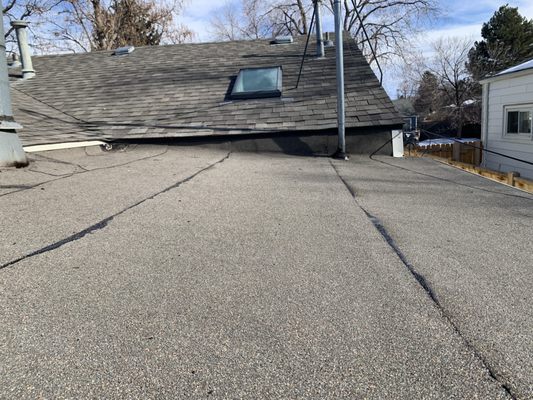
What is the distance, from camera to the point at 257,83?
11.3 metres

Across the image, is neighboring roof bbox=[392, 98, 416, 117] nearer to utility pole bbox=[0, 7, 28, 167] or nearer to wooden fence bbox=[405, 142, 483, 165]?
wooden fence bbox=[405, 142, 483, 165]

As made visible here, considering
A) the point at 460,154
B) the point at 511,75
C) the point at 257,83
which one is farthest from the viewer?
the point at 460,154

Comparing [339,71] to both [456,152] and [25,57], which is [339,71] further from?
[25,57]

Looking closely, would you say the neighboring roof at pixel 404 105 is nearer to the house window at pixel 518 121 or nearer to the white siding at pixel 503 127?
the white siding at pixel 503 127

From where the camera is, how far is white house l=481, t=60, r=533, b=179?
10094mm

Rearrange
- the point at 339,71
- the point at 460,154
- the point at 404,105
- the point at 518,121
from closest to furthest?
the point at 339,71, the point at 518,121, the point at 460,154, the point at 404,105

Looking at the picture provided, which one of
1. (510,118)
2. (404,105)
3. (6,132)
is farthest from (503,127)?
(404,105)

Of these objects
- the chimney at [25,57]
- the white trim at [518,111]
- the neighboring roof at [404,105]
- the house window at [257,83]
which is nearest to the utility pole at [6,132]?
the house window at [257,83]

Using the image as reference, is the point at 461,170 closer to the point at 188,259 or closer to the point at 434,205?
the point at 434,205

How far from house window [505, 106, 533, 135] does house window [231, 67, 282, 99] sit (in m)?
6.23

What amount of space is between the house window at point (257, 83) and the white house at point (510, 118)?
6025mm

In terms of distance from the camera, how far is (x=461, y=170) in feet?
27.3

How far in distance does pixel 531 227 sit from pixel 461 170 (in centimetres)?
431

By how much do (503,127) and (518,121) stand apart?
0.49 m
